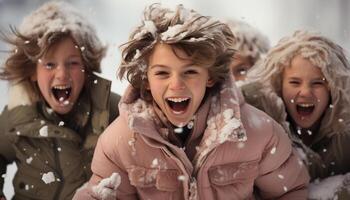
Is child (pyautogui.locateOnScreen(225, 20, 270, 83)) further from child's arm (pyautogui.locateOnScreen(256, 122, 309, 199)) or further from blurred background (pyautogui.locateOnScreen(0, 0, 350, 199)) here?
child's arm (pyautogui.locateOnScreen(256, 122, 309, 199))

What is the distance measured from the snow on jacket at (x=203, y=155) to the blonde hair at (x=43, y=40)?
370mm

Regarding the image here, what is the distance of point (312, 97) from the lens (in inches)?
74.4

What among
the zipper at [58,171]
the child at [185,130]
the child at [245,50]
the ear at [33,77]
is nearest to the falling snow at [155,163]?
the child at [185,130]

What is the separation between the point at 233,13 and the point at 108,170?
6.18 ft

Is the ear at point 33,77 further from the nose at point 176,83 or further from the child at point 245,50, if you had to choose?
the child at point 245,50

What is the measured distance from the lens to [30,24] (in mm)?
2031

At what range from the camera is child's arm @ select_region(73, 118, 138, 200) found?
5.54 ft

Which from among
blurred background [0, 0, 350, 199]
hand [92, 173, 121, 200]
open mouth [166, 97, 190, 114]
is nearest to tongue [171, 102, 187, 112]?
open mouth [166, 97, 190, 114]

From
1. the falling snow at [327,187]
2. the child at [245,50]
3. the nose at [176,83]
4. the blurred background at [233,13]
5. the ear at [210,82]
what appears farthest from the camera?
the blurred background at [233,13]

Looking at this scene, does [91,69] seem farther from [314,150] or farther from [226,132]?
[314,150]

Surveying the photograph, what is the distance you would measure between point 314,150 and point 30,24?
986 mm

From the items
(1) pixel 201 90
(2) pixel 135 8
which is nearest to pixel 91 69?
(1) pixel 201 90

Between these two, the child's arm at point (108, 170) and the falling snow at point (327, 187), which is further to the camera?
the falling snow at point (327, 187)

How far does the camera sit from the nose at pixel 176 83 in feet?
5.26
